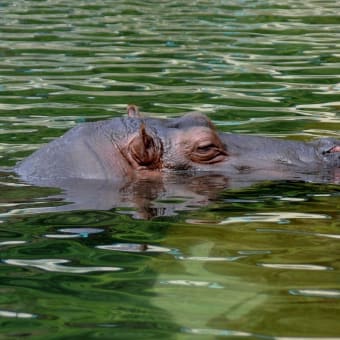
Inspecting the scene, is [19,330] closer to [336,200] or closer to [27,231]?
[27,231]

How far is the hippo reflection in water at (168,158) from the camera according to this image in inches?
300

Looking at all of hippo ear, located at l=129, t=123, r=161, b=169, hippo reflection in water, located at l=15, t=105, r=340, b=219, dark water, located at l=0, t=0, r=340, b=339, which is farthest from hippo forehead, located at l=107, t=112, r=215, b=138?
dark water, located at l=0, t=0, r=340, b=339

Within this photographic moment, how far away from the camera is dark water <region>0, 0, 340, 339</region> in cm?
445

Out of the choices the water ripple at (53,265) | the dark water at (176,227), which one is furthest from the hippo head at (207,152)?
the water ripple at (53,265)

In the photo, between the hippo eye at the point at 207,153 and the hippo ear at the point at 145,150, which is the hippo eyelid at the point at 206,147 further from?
the hippo ear at the point at 145,150

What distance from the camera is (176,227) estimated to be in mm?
6145

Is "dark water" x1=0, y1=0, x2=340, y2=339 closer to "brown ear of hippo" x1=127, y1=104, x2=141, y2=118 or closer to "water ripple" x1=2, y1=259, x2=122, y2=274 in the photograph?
"water ripple" x1=2, y1=259, x2=122, y2=274

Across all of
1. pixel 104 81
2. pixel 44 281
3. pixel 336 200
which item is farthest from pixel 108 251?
pixel 104 81

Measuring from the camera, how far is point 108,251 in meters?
5.54

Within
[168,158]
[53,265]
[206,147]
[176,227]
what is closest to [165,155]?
[168,158]

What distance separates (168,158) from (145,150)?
0.21 metres

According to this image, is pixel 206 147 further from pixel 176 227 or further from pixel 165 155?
pixel 176 227

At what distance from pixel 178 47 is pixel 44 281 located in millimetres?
10795

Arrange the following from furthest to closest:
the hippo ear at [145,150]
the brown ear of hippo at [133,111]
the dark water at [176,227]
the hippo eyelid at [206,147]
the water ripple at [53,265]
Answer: the brown ear of hippo at [133,111] < the hippo eyelid at [206,147] < the hippo ear at [145,150] < the water ripple at [53,265] < the dark water at [176,227]
